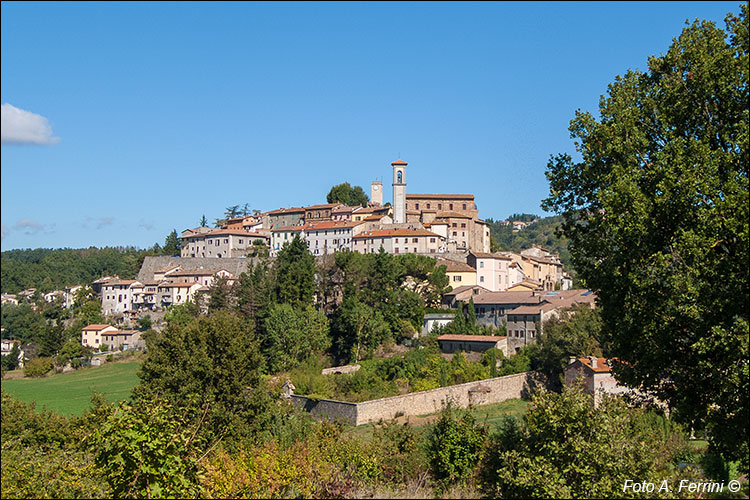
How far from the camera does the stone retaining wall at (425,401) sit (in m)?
37.2

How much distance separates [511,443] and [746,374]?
6681 millimetres

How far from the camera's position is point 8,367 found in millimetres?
72562

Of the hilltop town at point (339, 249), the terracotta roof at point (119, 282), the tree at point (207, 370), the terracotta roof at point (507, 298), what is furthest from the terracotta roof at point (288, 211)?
the tree at point (207, 370)

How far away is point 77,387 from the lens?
57.0m

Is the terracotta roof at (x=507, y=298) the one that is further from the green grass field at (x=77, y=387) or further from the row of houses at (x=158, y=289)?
the row of houses at (x=158, y=289)

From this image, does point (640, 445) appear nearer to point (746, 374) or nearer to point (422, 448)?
point (746, 374)

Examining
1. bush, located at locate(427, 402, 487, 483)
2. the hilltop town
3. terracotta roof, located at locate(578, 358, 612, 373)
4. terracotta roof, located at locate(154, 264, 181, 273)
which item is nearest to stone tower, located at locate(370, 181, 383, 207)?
the hilltop town

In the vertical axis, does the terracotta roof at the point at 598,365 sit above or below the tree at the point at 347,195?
below

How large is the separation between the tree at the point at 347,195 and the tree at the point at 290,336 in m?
47.5

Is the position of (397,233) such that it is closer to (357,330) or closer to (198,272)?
(198,272)

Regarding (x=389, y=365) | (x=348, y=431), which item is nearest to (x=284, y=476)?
(x=348, y=431)

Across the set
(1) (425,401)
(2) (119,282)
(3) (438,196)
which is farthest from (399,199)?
(1) (425,401)

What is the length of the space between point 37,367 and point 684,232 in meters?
68.0

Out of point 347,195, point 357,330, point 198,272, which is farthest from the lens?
point 347,195
